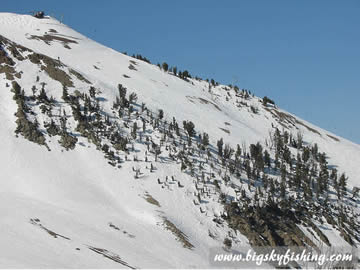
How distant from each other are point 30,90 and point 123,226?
A: 65.1 feet

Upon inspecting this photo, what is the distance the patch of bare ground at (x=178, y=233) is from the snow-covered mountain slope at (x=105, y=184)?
8 centimetres

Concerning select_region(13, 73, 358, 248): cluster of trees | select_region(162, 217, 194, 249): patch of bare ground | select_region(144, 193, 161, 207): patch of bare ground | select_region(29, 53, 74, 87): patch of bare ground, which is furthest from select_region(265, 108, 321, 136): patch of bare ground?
select_region(162, 217, 194, 249): patch of bare ground

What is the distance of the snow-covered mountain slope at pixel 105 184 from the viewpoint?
1758 centimetres

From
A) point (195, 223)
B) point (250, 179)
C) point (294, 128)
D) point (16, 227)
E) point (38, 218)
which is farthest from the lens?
point (294, 128)

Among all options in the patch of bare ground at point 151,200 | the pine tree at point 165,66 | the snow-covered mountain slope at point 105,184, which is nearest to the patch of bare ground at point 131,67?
the snow-covered mountain slope at point 105,184

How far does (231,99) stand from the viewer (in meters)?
61.8

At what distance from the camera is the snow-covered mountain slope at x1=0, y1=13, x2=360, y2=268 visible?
1758 cm

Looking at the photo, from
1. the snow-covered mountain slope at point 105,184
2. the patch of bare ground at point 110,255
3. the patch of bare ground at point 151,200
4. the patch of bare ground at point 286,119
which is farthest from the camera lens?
the patch of bare ground at point 286,119

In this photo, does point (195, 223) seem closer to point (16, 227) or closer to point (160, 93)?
point (16, 227)

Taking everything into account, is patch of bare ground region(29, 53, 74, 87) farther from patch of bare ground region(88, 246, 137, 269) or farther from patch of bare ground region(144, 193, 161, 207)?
patch of bare ground region(88, 246, 137, 269)

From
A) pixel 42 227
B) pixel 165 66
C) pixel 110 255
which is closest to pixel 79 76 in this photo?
pixel 42 227

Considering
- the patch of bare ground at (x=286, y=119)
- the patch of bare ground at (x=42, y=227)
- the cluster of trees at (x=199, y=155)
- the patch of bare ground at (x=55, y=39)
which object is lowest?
the patch of bare ground at (x=42, y=227)

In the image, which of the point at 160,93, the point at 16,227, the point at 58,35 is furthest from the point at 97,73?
the point at 16,227

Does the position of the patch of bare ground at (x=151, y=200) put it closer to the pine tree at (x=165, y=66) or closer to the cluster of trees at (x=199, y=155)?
the cluster of trees at (x=199, y=155)
